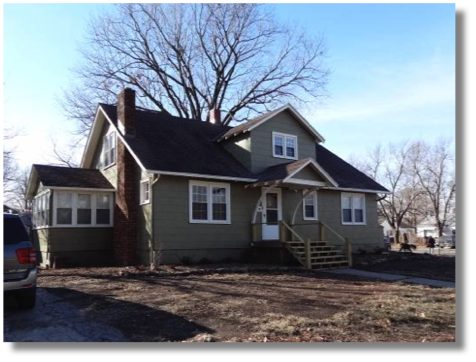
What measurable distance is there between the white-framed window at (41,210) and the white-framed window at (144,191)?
13.3ft

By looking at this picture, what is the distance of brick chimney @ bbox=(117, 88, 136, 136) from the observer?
17.1m

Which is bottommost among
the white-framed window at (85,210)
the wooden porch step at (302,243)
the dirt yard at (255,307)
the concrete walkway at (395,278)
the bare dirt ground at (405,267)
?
the bare dirt ground at (405,267)

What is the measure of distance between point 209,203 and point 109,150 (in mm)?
5594

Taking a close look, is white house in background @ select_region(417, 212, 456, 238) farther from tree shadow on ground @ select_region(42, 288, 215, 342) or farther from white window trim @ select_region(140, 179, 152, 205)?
tree shadow on ground @ select_region(42, 288, 215, 342)

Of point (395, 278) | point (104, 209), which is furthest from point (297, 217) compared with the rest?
point (104, 209)

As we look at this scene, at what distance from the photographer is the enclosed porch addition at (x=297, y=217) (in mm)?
16484

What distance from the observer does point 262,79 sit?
35.6 meters

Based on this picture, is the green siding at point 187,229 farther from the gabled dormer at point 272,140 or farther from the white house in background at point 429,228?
the white house in background at point 429,228

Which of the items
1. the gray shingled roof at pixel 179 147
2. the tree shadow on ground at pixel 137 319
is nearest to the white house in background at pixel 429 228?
the gray shingled roof at pixel 179 147

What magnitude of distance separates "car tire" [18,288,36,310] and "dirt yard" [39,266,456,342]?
80 centimetres

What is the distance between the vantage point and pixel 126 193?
1698cm

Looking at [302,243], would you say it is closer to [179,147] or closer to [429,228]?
[179,147]

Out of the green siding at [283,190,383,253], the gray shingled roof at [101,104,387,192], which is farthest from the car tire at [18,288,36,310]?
the green siding at [283,190,383,253]

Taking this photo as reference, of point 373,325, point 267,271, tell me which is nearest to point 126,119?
point 267,271
